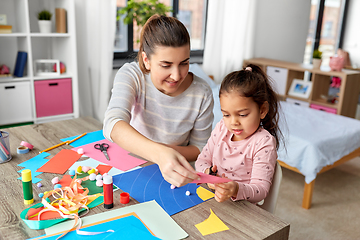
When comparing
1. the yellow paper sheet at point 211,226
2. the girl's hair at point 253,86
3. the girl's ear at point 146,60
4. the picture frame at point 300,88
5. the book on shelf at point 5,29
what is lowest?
the picture frame at point 300,88

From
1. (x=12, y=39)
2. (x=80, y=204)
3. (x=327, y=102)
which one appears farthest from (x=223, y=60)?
(x=80, y=204)

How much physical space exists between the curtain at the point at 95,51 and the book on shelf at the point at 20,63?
1.64 feet

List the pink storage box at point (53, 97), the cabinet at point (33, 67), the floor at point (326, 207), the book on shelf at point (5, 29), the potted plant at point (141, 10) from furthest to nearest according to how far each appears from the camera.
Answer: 1. the potted plant at point (141, 10)
2. the pink storage box at point (53, 97)
3. the cabinet at point (33, 67)
4. the book on shelf at point (5, 29)
5. the floor at point (326, 207)

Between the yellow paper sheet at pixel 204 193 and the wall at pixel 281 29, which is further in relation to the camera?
the wall at pixel 281 29

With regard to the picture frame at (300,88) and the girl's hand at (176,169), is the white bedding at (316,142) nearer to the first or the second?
the picture frame at (300,88)

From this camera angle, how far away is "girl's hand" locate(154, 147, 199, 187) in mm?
827

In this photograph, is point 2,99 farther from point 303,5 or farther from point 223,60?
point 303,5

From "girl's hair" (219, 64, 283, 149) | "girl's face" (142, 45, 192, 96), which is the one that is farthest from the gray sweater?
"girl's hair" (219, 64, 283, 149)

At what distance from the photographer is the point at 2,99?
242 cm

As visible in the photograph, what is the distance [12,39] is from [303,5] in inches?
147

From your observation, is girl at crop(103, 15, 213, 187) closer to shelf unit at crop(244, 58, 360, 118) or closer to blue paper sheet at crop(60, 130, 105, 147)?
blue paper sheet at crop(60, 130, 105, 147)

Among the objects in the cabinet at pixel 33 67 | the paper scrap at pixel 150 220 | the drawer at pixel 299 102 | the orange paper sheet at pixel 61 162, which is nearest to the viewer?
the paper scrap at pixel 150 220

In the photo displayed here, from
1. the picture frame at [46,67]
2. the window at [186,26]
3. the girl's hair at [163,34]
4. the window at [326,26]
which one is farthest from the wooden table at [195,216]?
the window at [326,26]

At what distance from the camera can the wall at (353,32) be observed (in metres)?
5.45
